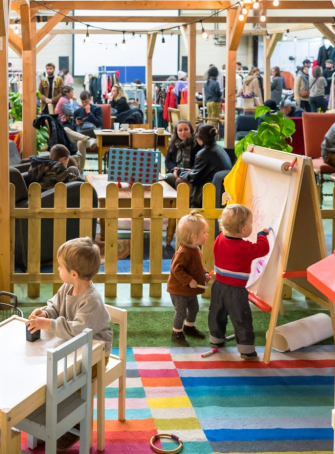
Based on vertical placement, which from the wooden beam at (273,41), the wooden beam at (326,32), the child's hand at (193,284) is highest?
the wooden beam at (273,41)

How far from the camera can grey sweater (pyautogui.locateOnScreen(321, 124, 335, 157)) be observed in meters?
8.61

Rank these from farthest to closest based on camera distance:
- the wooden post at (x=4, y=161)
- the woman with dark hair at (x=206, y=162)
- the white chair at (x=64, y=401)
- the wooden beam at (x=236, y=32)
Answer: the wooden beam at (x=236, y=32) < the woman with dark hair at (x=206, y=162) < the wooden post at (x=4, y=161) < the white chair at (x=64, y=401)

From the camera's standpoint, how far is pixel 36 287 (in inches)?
226

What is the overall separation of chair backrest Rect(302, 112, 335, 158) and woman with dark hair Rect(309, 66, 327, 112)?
7018 mm

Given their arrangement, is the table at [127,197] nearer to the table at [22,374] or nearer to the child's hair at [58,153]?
the child's hair at [58,153]

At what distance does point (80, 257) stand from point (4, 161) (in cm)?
223

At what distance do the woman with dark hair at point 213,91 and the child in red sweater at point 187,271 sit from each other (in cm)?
1198

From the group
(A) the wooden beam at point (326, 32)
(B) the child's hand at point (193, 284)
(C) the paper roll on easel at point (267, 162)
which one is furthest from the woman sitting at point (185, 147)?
(A) the wooden beam at point (326, 32)

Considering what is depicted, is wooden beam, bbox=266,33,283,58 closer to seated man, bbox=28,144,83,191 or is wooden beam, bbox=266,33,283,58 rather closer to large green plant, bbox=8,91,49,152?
large green plant, bbox=8,91,49,152

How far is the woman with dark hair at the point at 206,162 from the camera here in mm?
7621

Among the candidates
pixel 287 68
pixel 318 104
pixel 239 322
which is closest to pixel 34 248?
pixel 239 322

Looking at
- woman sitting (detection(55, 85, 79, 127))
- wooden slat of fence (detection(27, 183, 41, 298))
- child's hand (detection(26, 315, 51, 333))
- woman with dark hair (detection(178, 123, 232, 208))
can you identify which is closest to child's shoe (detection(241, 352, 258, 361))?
child's hand (detection(26, 315, 51, 333))

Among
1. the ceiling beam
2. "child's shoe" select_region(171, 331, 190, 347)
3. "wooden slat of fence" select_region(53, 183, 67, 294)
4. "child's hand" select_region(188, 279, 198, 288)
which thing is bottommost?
"child's shoe" select_region(171, 331, 190, 347)

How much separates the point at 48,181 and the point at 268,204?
266 cm
